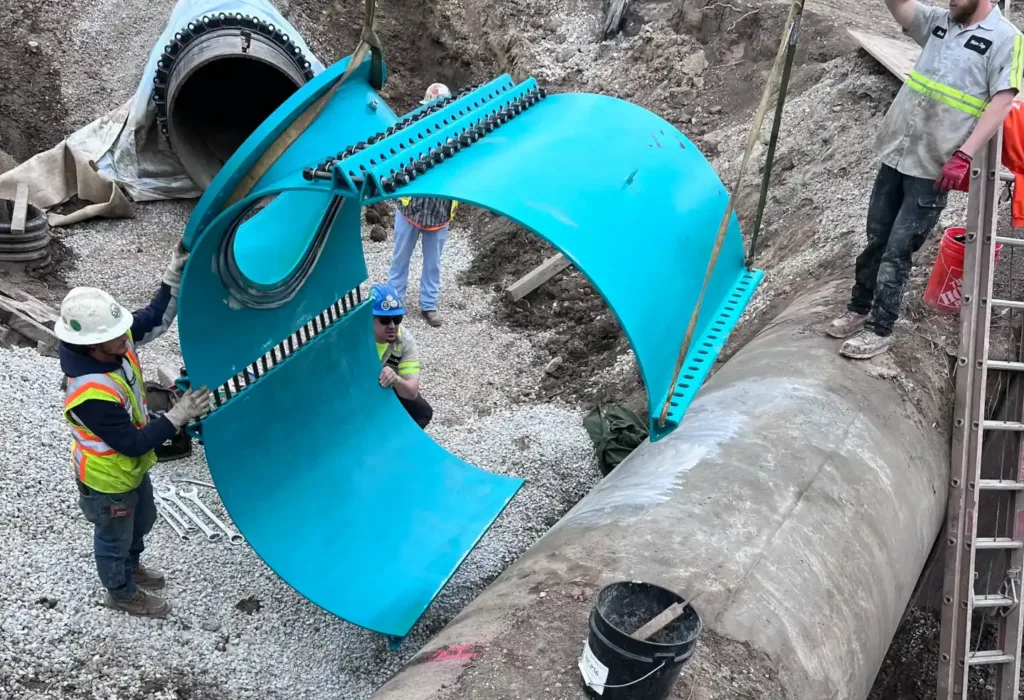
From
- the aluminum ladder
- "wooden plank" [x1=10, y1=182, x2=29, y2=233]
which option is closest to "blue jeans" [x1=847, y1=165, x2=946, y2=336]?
the aluminum ladder

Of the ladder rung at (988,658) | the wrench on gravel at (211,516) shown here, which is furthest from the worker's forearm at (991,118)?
the wrench on gravel at (211,516)

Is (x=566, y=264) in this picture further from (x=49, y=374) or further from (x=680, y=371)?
(x=680, y=371)

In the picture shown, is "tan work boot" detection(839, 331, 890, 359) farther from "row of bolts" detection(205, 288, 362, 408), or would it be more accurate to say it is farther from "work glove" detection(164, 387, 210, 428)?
"work glove" detection(164, 387, 210, 428)

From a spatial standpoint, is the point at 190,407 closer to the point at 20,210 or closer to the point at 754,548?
the point at 754,548

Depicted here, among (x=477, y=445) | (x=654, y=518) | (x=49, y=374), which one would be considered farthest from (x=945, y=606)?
(x=49, y=374)

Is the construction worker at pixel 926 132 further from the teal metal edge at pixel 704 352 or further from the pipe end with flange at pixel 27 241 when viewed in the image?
the pipe end with flange at pixel 27 241

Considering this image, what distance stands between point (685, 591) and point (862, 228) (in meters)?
4.21

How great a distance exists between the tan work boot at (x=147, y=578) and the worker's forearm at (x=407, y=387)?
5.42 feet

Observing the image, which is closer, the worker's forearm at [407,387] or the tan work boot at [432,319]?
the worker's forearm at [407,387]

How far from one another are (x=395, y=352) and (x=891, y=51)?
5.66 m

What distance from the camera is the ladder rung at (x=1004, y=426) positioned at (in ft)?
13.0

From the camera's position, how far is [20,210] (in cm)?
750

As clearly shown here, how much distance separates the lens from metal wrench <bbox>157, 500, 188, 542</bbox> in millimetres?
4398

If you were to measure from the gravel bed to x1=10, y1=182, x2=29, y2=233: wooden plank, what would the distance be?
225cm
